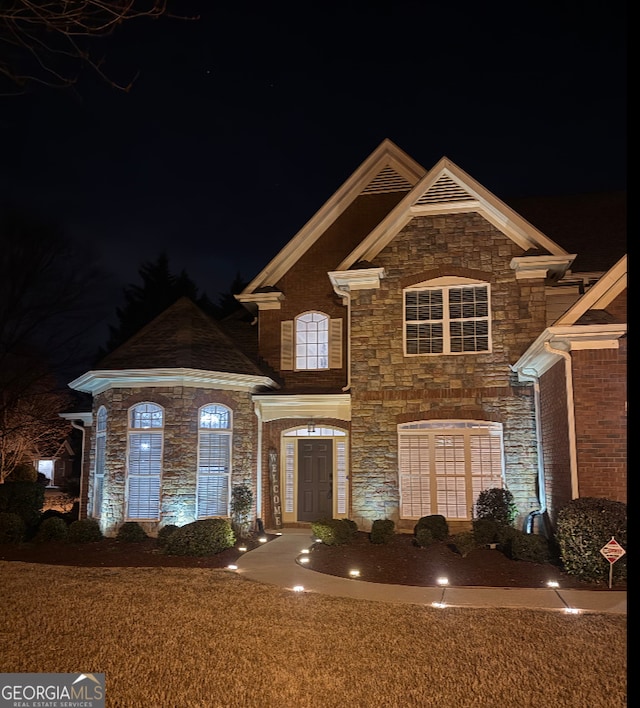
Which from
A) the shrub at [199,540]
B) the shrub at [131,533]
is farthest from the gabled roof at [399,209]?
the shrub at [131,533]

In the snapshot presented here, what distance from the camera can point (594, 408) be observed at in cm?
1102

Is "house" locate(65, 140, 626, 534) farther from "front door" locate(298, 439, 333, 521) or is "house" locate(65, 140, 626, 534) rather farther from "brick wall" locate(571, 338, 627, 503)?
"brick wall" locate(571, 338, 627, 503)

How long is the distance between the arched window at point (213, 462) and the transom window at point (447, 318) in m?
4.66

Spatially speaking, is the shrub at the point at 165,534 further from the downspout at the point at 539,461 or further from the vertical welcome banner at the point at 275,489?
the downspout at the point at 539,461

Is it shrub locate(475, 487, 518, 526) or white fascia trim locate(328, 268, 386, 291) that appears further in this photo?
white fascia trim locate(328, 268, 386, 291)

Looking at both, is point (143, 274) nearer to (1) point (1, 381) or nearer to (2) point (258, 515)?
(1) point (1, 381)

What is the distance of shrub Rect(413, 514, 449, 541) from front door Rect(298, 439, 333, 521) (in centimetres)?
401

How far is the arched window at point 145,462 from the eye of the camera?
47.8 ft

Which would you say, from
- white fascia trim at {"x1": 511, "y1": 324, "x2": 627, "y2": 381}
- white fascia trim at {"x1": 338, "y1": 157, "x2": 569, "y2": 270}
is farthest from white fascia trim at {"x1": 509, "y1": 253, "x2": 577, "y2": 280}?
white fascia trim at {"x1": 511, "y1": 324, "x2": 627, "y2": 381}

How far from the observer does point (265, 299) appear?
1775cm

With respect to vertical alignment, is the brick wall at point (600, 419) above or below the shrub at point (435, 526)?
above

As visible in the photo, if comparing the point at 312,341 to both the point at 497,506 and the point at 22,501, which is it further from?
the point at 22,501

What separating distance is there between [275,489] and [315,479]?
1.11 metres

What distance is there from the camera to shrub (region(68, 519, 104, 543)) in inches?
555
